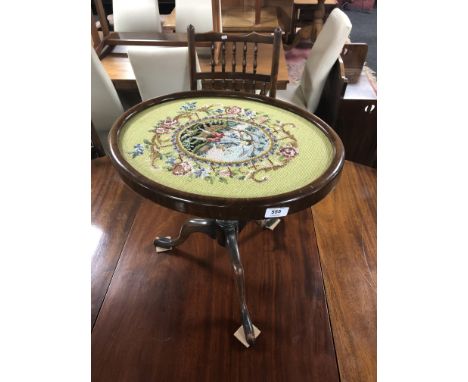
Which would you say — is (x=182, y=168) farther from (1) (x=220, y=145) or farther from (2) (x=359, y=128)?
(2) (x=359, y=128)

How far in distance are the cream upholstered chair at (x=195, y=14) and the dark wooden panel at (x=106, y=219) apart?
1.72m

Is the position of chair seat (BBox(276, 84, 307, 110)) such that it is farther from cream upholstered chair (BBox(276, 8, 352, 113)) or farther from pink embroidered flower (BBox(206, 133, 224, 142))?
pink embroidered flower (BBox(206, 133, 224, 142))

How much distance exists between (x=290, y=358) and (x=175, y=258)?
497 mm

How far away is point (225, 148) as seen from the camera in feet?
3.00

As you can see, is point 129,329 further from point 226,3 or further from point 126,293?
point 226,3

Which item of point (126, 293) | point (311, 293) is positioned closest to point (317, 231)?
point (311, 293)

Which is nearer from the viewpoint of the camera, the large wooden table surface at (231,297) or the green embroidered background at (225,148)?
the green embroidered background at (225,148)

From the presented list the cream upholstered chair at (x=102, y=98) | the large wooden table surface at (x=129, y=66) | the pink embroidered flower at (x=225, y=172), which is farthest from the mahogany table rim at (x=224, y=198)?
the large wooden table surface at (x=129, y=66)

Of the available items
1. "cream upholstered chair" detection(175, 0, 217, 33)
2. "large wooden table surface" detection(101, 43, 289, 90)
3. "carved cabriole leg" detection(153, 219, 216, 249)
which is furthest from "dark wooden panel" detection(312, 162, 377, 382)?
"cream upholstered chair" detection(175, 0, 217, 33)

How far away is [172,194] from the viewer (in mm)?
735

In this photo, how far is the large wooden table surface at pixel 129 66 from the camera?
6.25 ft

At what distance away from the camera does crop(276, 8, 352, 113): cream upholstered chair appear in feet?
5.74

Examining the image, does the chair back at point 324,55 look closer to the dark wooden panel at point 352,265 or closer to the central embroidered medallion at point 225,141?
the dark wooden panel at point 352,265

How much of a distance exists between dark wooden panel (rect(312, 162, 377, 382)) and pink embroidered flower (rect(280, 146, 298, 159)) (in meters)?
0.46
